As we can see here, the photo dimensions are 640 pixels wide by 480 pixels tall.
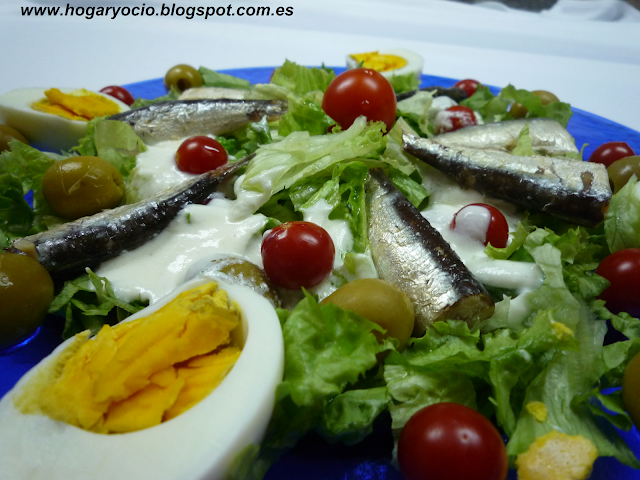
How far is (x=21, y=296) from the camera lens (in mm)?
1815

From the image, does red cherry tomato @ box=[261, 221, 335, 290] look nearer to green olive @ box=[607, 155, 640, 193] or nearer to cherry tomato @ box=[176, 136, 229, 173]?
cherry tomato @ box=[176, 136, 229, 173]

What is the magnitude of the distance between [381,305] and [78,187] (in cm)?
167

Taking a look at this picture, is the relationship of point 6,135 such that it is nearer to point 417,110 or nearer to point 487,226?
point 417,110

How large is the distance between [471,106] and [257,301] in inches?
121

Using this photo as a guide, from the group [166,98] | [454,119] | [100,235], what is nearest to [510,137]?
[454,119]

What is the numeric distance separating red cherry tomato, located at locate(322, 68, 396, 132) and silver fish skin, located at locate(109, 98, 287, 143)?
51 centimetres

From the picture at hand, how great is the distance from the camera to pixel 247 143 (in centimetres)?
304

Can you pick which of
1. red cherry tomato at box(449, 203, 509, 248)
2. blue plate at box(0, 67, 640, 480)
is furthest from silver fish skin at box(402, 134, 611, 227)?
blue plate at box(0, 67, 640, 480)

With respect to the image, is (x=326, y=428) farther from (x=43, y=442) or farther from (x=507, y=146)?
(x=507, y=146)

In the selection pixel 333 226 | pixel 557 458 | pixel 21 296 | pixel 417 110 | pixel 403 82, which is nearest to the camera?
pixel 557 458

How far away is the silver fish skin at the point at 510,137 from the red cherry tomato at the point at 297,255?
1.34 m

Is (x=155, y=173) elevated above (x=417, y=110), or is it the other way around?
(x=417, y=110)

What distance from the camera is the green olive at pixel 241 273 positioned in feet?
6.25

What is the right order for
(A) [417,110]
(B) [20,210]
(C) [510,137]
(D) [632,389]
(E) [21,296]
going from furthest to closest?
(A) [417,110] < (C) [510,137] < (B) [20,210] < (E) [21,296] < (D) [632,389]
